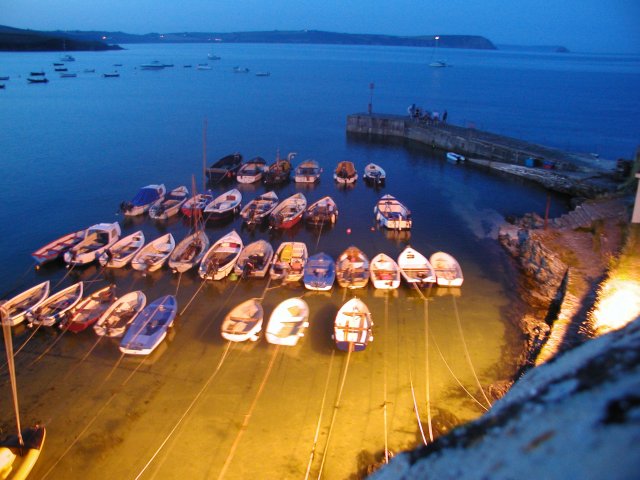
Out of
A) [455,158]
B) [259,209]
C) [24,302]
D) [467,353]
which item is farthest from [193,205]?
[455,158]

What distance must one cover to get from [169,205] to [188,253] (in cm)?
824

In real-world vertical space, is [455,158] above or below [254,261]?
above

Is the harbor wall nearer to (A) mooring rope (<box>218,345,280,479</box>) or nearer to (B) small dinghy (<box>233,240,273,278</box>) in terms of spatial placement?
(B) small dinghy (<box>233,240,273,278</box>)

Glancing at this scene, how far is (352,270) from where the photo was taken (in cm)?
2114

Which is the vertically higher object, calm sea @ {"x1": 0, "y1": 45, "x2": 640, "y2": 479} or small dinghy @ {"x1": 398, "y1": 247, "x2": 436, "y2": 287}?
small dinghy @ {"x1": 398, "y1": 247, "x2": 436, "y2": 287}

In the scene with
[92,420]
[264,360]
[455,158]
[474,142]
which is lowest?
[92,420]

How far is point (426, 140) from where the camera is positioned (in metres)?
53.7

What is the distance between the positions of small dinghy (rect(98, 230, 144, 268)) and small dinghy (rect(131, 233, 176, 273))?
0.54 metres

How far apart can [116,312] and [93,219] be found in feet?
50.1

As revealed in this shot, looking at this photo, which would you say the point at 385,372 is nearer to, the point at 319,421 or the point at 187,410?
the point at 319,421

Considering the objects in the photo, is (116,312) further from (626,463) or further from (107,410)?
(626,463)

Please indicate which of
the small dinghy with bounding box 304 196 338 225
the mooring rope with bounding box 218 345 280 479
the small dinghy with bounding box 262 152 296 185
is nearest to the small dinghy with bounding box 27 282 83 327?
the mooring rope with bounding box 218 345 280 479

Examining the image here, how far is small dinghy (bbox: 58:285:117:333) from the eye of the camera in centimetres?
1733

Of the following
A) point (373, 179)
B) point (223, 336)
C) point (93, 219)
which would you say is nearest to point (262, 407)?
point (223, 336)
